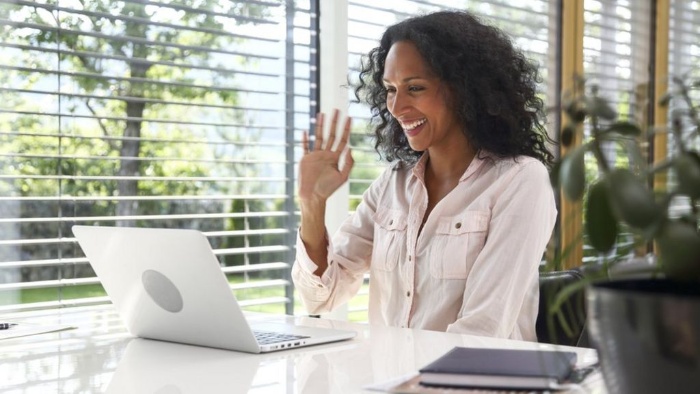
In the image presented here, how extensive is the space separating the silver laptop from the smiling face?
0.80 meters

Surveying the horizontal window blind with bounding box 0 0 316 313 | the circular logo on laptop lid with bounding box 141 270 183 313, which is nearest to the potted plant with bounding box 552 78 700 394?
the circular logo on laptop lid with bounding box 141 270 183 313

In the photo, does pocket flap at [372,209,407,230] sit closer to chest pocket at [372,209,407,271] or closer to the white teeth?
chest pocket at [372,209,407,271]

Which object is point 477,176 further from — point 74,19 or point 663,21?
point 663,21

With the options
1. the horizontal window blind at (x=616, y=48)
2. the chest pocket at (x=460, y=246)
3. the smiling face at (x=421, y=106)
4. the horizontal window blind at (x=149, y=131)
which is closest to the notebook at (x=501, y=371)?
the chest pocket at (x=460, y=246)

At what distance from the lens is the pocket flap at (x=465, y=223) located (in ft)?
7.45

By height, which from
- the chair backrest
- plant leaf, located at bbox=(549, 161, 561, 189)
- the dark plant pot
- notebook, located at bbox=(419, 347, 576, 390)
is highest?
plant leaf, located at bbox=(549, 161, 561, 189)

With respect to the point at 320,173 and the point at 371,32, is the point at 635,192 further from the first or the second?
the point at 371,32

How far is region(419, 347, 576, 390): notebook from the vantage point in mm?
1129

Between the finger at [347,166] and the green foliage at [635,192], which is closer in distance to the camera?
the green foliage at [635,192]

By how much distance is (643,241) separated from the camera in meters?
0.78

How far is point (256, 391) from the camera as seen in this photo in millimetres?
1286

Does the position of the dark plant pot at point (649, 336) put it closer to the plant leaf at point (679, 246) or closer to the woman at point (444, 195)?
the plant leaf at point (679, 246)

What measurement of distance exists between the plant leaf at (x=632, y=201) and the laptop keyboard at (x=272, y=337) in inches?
39.4

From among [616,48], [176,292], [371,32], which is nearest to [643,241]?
[176,292]
